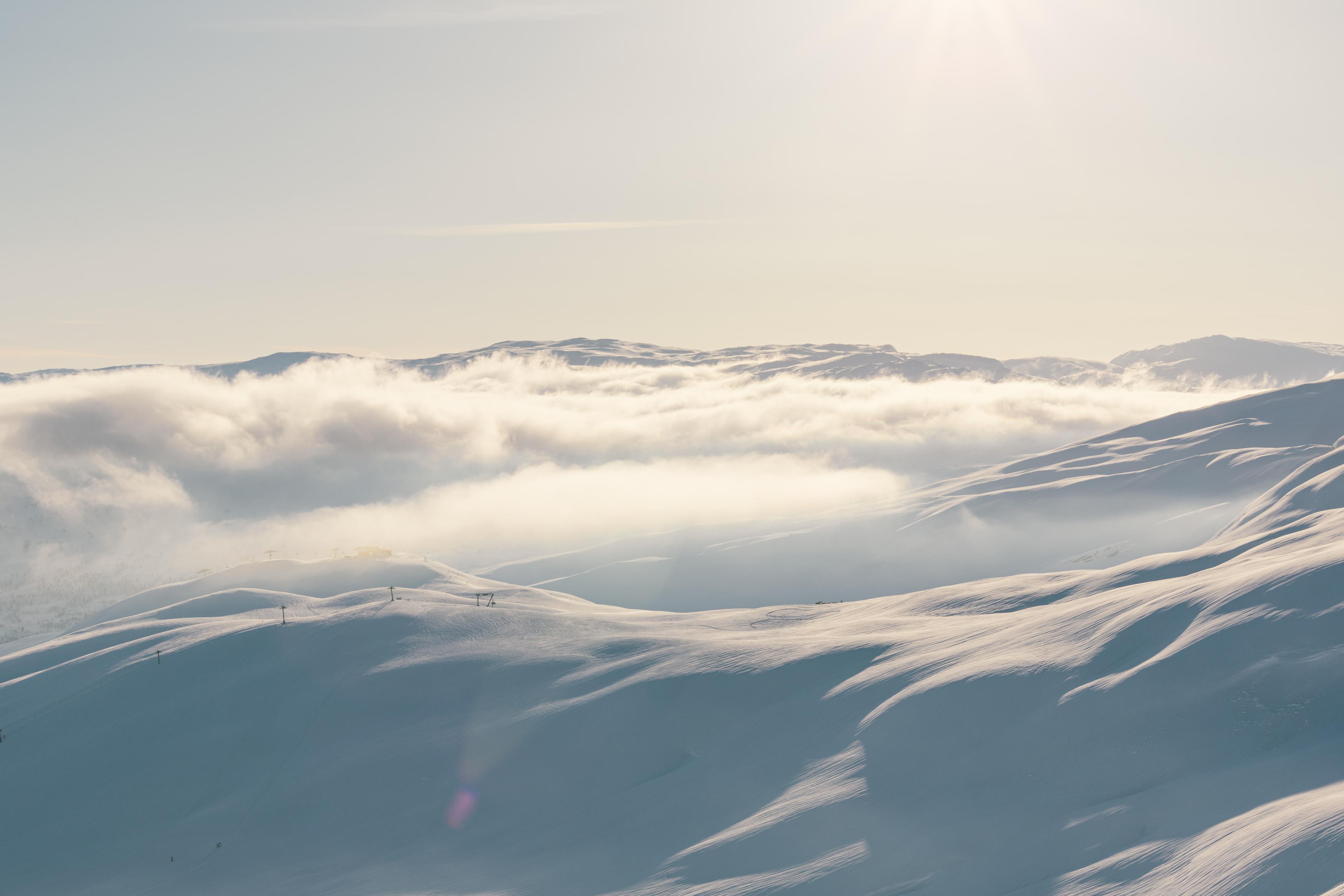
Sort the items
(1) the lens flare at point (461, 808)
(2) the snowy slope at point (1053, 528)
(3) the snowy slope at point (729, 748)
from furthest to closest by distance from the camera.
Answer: (2) the snowy slope at point (1053, 528), (1) the lens flare at point (461, 808), (3) the snowy slope at point (729, 748)

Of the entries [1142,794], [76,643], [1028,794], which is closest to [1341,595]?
[1142,794]

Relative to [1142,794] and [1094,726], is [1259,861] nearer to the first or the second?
[1142,794]

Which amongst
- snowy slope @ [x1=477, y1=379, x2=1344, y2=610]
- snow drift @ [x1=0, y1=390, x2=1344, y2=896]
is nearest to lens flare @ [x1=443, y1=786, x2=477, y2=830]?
snow drift @ [x1=0, y1=390, x2=1344, y2=896]

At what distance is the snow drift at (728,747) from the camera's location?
21469 mm

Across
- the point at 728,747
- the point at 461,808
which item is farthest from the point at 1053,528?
the point at 461,808

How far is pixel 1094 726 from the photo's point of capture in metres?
25.0

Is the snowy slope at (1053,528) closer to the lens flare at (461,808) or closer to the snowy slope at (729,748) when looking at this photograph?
the snowy slope at (729,748)

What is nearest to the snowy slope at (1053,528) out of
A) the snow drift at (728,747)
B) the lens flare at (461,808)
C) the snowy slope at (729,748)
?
the snow drift at (728,747)

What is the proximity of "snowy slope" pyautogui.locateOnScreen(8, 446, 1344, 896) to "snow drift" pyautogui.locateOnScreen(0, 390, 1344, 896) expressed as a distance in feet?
0.40

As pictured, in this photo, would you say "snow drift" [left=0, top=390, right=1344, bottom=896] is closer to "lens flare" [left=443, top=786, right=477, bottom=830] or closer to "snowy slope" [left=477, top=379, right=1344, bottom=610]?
"lens flare" [left=443, top=786, right=477, bottom=830]

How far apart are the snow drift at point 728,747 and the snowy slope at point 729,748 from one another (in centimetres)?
12

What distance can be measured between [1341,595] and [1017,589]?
75.2ft

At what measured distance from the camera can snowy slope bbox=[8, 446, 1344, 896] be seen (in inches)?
845

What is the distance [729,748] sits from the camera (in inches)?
1299
